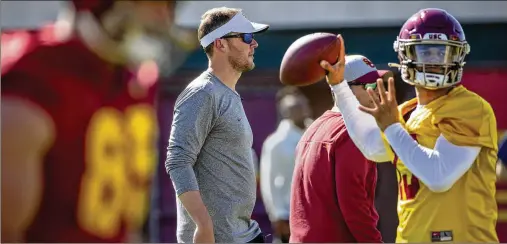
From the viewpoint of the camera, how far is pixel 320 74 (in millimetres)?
3998

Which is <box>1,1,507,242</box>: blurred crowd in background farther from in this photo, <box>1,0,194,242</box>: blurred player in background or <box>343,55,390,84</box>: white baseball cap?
<box>343,55,390,84</box>: white baseball cap

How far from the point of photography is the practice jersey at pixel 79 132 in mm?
4238

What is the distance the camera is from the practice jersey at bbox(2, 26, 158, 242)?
13.9ft

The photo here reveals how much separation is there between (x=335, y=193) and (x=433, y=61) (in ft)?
2.53

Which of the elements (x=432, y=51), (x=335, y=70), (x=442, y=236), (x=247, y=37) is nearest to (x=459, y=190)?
(x=442, y=236)

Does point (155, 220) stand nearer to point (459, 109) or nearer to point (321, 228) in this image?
point (321, 228)

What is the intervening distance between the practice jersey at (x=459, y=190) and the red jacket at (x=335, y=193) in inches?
21.5

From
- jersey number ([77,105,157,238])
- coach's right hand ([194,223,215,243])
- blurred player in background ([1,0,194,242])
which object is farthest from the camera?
jersey number ([77,105,157,238])

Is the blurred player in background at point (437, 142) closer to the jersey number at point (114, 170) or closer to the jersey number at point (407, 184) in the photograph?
the jersey number at point (407, 184)

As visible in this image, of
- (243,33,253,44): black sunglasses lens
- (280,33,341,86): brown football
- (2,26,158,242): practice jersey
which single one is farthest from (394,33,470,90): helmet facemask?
(2,26,158,242): practice jersey

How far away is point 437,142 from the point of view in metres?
3.58

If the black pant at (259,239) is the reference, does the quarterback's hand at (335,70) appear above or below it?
above

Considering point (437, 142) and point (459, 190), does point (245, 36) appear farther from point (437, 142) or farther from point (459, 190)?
point (459, 190)

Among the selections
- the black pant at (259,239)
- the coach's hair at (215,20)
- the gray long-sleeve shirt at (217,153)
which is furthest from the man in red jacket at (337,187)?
the coach's hair at (215,20)
